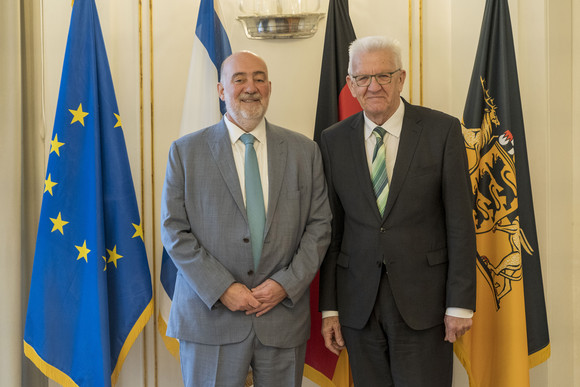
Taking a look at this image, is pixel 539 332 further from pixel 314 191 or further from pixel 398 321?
pixel 314 191

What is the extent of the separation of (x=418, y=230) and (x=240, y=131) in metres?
0.80

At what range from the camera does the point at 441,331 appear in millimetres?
2209

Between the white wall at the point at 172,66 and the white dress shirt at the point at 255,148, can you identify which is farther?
the white wall at the point at 172,66

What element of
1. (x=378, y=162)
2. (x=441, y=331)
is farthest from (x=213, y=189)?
(x=441, y=331)

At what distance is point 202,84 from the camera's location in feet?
9.43

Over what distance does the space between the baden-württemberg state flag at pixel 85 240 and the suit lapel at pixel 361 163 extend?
1.17 meters

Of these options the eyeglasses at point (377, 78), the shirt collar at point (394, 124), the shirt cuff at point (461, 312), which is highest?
the eyeglasses at point (377, 78)

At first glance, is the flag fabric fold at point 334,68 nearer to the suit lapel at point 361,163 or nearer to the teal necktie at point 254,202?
the suit lapel at point 361,163

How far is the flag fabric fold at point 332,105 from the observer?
286 cm

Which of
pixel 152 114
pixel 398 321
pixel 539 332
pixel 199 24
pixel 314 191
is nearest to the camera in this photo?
pixel 398 321

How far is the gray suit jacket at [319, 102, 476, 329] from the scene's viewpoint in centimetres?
215

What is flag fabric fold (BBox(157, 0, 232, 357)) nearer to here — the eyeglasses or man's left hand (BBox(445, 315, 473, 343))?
the eyeglasses

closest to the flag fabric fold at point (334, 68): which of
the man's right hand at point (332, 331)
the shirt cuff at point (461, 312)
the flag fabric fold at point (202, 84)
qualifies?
the flag fabric fold at point (202, 84)

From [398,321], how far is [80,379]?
4.92 ft
